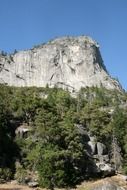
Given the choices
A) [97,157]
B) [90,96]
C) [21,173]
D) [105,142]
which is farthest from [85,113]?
[90,96]

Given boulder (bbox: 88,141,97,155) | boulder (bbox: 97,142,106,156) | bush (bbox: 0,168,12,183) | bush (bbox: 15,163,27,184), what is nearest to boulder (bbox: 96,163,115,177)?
boulder (bbox: 88,141,97,155)

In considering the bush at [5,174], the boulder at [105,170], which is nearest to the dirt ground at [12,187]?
the bush at [5,174]

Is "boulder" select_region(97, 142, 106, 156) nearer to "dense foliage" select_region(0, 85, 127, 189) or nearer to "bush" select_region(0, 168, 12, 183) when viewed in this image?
"dense foliage" select_region(0, 85, 127, 189)

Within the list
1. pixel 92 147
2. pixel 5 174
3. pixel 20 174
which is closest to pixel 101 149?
pixel 92 147

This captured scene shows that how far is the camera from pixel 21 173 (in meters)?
74.8

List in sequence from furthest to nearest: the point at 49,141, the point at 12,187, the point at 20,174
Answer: the point at 49,141, the point at 20,174, the point at 12,187

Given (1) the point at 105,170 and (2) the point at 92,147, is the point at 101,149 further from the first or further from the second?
(1) the point at 105,170

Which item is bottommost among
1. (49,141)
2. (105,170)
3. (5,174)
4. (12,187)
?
(12,187)

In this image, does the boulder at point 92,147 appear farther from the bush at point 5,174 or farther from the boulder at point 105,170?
the bush at point 5,174

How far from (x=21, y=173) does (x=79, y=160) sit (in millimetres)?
11119

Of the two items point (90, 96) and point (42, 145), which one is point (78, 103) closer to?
point (90, 96)

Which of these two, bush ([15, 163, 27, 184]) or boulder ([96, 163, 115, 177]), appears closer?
bush ([15, 163, 27, 184])

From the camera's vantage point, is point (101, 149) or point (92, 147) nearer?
point (92, 147)

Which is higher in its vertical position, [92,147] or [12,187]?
[92,147]
